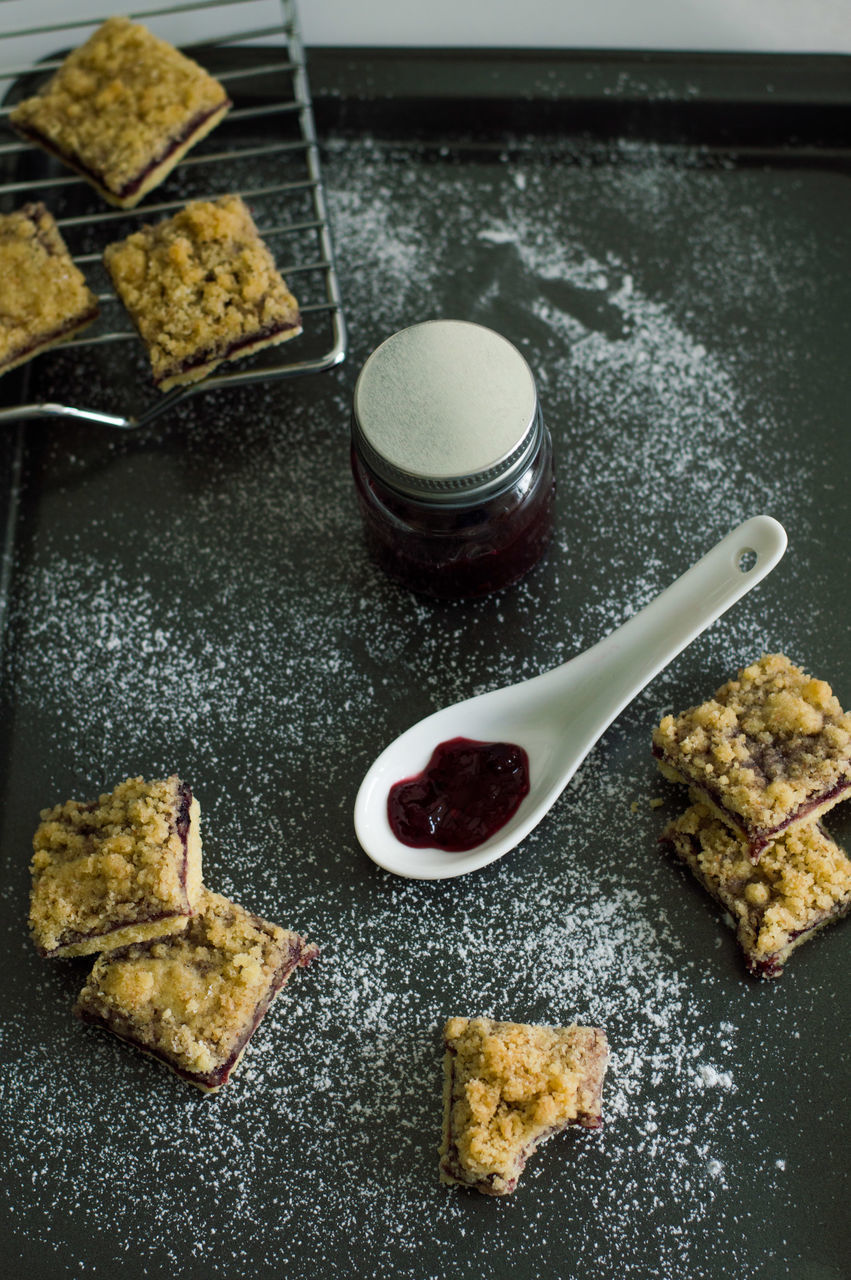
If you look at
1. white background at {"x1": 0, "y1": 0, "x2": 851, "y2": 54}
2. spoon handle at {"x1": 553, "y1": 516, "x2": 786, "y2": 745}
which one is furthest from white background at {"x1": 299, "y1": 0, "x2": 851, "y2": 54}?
spoon handle at {"x1": 553, "y1": 516, "x2": 786, "y2": 745}

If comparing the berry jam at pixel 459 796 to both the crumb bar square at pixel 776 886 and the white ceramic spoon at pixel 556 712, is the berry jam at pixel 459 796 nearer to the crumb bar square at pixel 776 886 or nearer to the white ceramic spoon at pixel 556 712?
the white ceramic spoon at pixel 556 712

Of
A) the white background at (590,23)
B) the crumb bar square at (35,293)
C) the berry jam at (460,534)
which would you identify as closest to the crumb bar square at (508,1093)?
the berry jam at (460,534)

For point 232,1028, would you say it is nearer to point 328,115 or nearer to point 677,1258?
point 677,1258

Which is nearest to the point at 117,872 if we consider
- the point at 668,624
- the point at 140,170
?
the point at 668,624

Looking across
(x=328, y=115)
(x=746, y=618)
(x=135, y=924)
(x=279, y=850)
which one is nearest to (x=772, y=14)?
(x=328, y=115)

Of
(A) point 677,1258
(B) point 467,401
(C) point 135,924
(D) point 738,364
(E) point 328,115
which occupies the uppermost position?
(E) point 328,115

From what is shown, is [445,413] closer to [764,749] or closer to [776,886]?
[764,749]
